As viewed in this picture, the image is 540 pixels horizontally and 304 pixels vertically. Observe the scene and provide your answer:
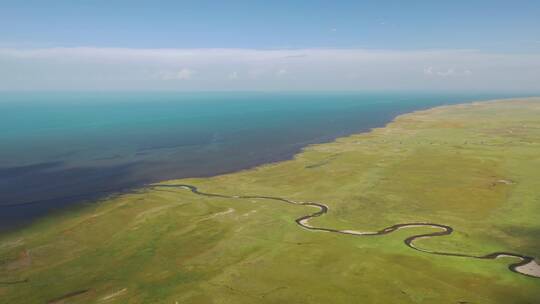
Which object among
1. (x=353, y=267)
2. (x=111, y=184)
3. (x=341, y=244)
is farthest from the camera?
(x=111, y=184)

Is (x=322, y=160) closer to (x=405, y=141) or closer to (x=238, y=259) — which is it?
(x=405, y=141)

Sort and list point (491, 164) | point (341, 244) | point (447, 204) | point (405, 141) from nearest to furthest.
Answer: point (341, 244) < point (447, 204) < point (491, 164) < point (405, 141)

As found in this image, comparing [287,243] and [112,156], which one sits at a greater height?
[112,156]

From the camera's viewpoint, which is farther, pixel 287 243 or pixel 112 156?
pixel 112 156

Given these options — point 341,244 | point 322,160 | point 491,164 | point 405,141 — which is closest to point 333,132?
point 405,141

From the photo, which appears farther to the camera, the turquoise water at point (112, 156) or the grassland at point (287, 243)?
the turquoise water at point (112, 156)

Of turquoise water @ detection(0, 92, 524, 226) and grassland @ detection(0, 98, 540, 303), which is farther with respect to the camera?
turquoise water @ detection(0, 92, 524, 226)

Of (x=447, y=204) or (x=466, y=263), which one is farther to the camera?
(x=447, y=204)

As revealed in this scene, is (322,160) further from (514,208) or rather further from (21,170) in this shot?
Result: (21,170)
